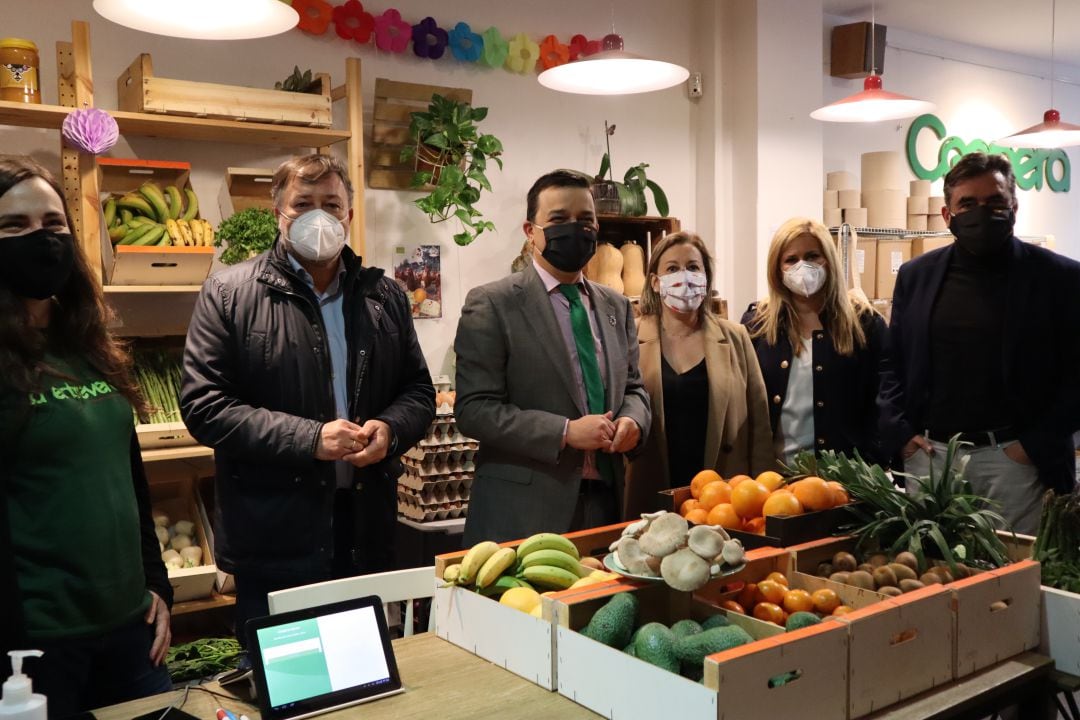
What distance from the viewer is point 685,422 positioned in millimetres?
Result: 3051

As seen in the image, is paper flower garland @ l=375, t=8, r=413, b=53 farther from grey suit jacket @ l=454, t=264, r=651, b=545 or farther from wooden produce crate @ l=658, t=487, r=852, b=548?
wooden produce crate @ l=658, t=487, r=852, b=548

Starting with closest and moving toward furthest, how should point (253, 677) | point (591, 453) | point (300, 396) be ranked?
point (253, 677) → point (300, 396) → point (591, 453)

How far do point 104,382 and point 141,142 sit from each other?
238cm

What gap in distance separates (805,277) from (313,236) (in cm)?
164

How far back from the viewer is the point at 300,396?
7.95 ft

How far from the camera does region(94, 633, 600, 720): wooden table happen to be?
5.22 ft

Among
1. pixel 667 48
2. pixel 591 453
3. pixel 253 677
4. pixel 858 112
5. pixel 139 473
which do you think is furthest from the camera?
pixel 667 48

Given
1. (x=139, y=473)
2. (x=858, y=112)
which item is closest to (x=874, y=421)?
(x=858, y=112)

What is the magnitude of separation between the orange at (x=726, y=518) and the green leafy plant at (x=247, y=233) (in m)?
2.12

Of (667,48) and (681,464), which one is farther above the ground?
(667,48)

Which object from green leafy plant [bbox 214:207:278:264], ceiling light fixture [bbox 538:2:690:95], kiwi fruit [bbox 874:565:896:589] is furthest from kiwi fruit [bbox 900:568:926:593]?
green leafy plant [bbox 214:207:278:264]

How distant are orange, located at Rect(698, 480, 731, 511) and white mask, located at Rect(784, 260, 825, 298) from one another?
121cm

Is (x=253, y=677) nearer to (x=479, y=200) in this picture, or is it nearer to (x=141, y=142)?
(x=141, y=142)

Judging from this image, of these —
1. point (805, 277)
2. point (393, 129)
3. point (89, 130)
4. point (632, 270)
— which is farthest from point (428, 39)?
point (805, 277)
